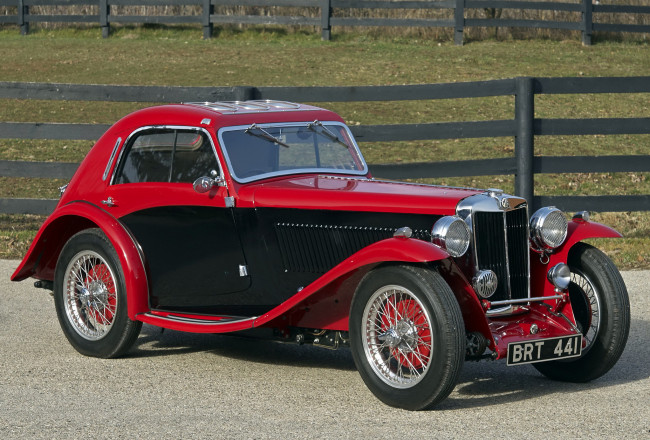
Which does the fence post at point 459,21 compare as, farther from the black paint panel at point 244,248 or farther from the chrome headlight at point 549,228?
the chrome headlight at point 549,228

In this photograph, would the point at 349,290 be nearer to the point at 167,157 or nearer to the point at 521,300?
the point at 521,300

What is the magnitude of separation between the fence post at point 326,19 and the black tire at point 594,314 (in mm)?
17066

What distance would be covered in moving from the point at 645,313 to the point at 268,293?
3314 millimetres

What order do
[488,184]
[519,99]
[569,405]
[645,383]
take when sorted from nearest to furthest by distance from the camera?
[569,405] → [645,383] → [519,99] → [488,184]

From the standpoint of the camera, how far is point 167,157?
272 inches

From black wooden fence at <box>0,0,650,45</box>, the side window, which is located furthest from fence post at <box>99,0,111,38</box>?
the side window

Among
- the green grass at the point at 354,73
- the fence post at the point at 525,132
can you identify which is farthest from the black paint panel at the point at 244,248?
the fence post at the point at 525,132

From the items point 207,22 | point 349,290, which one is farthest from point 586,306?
point 207,22

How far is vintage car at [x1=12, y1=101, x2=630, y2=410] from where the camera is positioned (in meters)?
5.61

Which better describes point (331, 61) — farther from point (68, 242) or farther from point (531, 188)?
point (68, 242)

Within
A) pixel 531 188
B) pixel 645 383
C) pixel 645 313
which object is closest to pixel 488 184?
pixel 531 188

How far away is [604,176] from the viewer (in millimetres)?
14164

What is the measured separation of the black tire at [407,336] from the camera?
17.5 feet

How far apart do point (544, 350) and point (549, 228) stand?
33.4 inches
